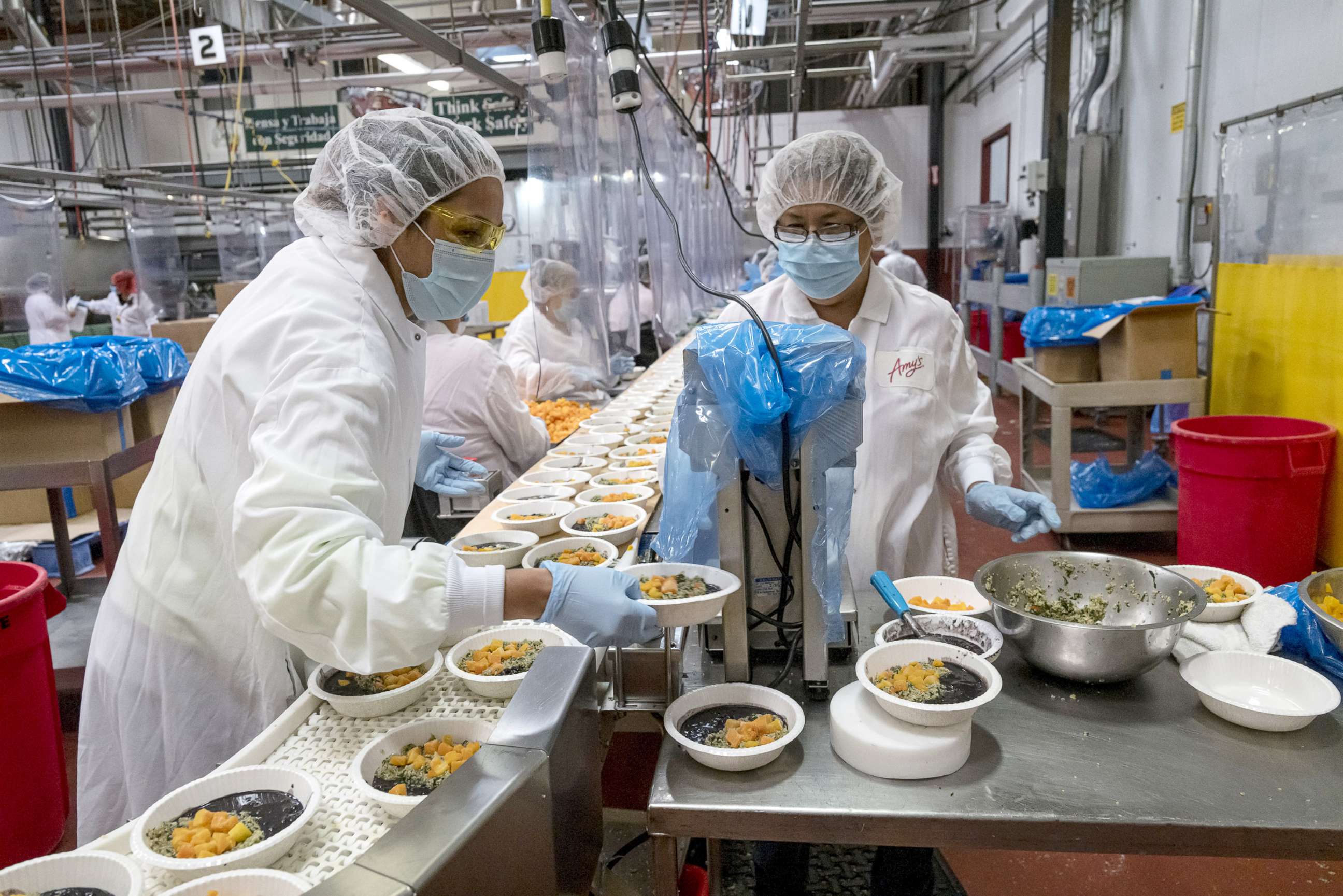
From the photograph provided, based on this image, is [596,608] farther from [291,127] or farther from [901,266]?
[291,127]

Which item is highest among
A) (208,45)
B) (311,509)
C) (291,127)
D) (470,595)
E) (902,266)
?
(291,127)

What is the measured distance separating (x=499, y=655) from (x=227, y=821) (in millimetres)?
465

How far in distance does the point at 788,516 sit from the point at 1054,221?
6.01 m

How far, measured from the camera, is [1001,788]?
3.49 ft

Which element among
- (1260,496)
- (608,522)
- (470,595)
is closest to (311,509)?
(470,595)

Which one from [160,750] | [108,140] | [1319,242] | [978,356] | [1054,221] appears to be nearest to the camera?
[160,750]

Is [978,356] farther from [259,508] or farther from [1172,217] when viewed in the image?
[259,508]

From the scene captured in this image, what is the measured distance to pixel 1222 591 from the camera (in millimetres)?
1544

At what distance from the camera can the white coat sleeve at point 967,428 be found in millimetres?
1939

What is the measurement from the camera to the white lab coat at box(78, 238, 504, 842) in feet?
3.35

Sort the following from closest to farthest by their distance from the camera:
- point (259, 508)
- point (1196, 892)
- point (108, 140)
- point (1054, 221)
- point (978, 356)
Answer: point (259, 508), point (1196, 892), point (1054, 221), point (978, 356), point (108, 140)

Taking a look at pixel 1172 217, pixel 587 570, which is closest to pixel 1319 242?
pixel 1172 217

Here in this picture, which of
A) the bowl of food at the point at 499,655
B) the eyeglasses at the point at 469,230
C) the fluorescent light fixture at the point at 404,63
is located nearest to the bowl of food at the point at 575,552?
the bowl of food at the point at 499,655

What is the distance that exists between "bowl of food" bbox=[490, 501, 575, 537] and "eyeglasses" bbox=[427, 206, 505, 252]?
78 centimetres
